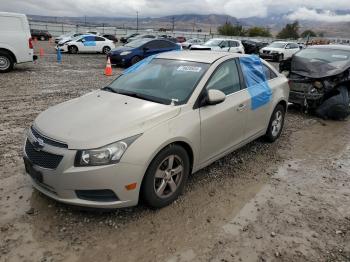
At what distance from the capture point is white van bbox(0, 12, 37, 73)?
1148 cm

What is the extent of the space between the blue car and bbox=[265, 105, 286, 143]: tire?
1079 centimetres

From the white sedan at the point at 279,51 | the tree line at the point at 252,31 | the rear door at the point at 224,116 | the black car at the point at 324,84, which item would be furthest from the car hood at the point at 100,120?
the tree line at the point at 252,31

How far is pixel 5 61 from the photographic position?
1182 centimetres

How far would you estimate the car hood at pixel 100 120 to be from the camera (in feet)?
10.2

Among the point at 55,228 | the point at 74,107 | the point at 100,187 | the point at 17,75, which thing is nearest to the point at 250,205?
the point at 100,187

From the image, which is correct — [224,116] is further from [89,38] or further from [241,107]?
[89,38]

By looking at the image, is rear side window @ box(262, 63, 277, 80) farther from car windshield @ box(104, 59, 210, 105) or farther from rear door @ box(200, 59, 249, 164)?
car windshield @ box(104, 59, 210, 105)

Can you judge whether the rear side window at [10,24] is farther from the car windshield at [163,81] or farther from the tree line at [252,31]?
the tree line at [252,31]

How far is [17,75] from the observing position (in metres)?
11.5

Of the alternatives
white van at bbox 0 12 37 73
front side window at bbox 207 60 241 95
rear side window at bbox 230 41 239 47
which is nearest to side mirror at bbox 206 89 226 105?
front side window at bbox 207 60 241 95

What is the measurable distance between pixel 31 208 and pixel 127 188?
121 cm

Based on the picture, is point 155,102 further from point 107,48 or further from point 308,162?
point 107,48

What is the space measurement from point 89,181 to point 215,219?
1.41m

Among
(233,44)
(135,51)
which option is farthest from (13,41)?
(233,44)
